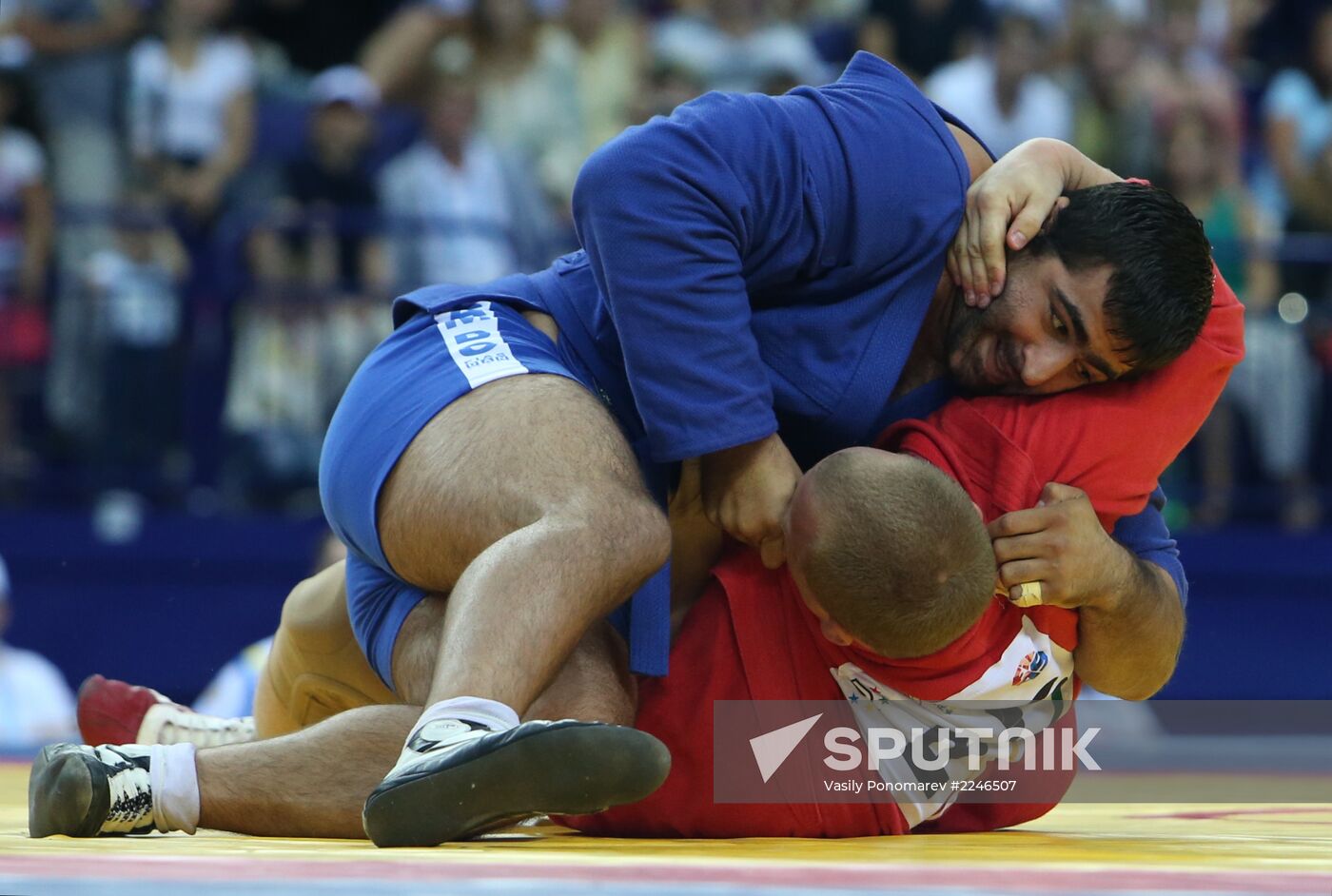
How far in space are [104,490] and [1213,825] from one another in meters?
4.91

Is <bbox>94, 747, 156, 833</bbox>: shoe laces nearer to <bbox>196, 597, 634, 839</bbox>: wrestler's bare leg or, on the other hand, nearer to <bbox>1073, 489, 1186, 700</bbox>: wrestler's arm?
<bbox>196, 597, 634, 839</bbox>: wrestler's bare leg

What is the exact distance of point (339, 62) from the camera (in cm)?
804

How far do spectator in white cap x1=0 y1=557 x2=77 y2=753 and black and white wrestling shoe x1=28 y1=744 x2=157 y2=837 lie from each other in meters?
4.09

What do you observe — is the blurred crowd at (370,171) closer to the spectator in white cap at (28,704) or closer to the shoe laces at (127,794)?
the spectator in white cap at (28,704)

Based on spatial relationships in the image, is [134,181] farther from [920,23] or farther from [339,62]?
[920,23]

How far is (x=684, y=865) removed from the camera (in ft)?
6.44

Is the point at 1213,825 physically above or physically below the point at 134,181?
below

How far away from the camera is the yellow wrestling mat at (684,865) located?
1672 millimetres

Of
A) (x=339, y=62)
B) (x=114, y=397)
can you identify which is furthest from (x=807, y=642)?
(x=339, y=62)

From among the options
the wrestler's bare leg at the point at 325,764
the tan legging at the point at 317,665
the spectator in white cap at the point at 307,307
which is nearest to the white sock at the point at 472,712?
the wrestler's bare leg at the point at 325,764

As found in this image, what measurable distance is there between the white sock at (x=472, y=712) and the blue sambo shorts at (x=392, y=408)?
0.54 metres

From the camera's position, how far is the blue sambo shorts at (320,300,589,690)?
2711 mm

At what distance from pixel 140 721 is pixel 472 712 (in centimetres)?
147

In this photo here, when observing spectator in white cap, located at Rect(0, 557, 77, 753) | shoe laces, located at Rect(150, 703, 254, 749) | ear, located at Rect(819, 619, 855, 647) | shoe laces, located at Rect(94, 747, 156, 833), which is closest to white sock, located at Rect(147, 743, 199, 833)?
shoe laces, located at Rect(94, 747, 156, 833)
